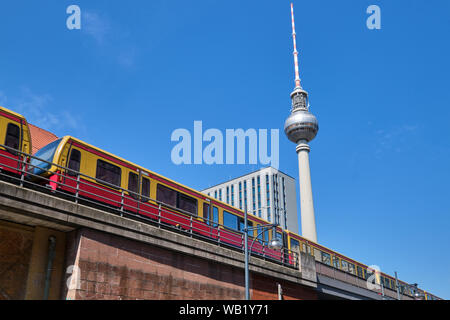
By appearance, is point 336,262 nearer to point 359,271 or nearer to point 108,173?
point 359,271

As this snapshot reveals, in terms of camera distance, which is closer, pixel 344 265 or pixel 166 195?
pixel 166 195

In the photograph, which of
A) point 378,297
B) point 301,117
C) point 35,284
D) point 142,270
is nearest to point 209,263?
point 142,270

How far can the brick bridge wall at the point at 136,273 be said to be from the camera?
1358 cm

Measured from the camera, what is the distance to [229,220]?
79.8ft

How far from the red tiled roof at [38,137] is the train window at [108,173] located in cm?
609

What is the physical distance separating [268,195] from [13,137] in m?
89.4

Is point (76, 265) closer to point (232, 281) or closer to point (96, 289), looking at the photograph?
point (96, 289)

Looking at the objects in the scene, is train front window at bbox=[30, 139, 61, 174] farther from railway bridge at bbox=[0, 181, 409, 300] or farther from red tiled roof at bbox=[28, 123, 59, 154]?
red tiled roof at bbox=[28, 123, 59, 154]

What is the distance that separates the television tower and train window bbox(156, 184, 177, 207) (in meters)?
37.8

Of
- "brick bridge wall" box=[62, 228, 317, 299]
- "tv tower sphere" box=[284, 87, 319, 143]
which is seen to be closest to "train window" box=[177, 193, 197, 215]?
"brick bridge wall" box=[62, 228, 317, 299]

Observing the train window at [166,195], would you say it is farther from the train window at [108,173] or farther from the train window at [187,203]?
the train window at [108,173]

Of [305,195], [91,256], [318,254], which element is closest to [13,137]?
[91,256]

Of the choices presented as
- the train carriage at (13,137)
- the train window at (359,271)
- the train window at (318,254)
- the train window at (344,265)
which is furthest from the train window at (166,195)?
the train window at (359,271)
